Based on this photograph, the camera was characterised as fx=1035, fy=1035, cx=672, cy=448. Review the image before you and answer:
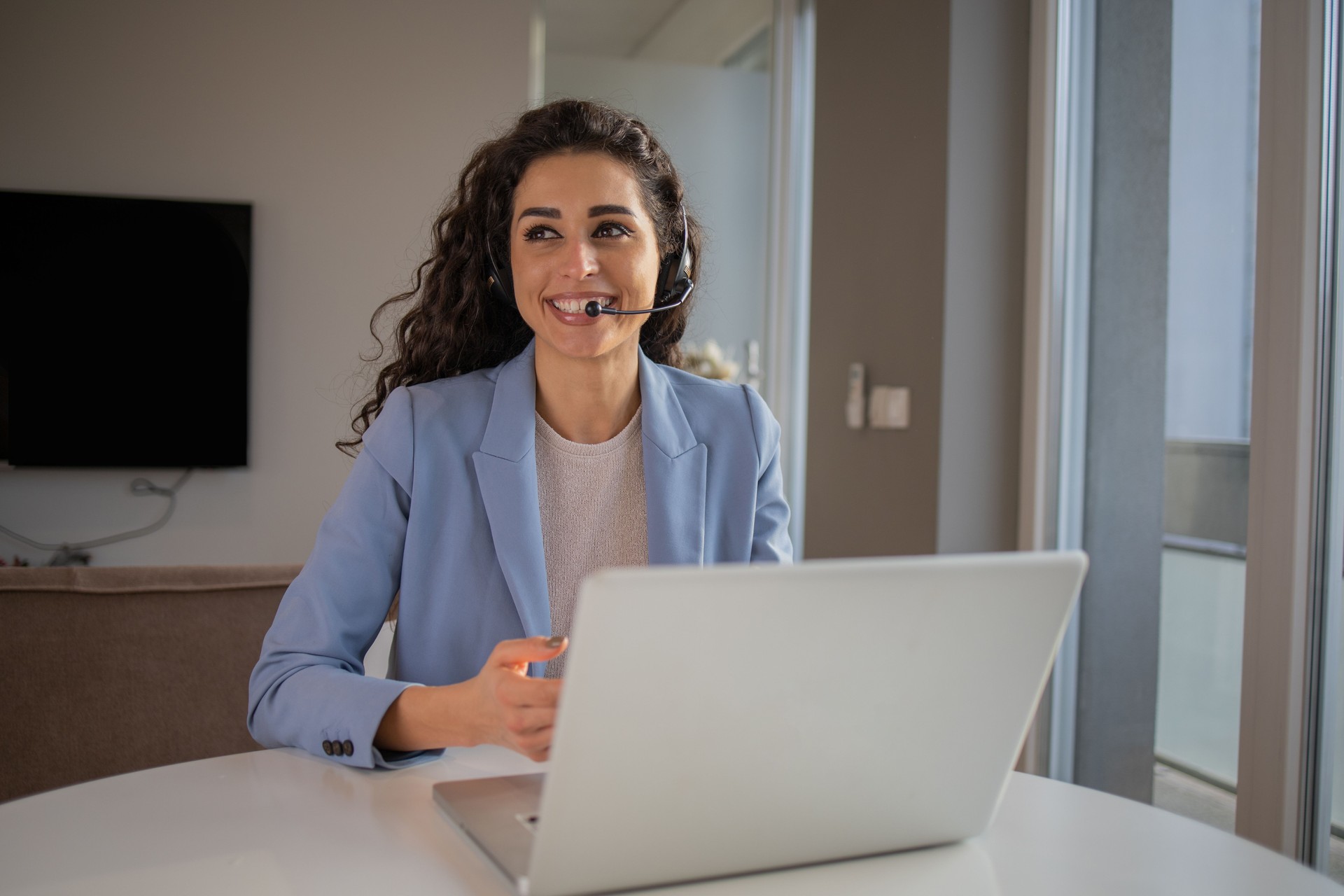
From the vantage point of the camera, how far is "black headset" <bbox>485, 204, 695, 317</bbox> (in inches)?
55.6

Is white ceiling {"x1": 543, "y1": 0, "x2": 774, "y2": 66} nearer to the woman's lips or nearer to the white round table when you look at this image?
the woman's lips

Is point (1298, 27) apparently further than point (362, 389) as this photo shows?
No

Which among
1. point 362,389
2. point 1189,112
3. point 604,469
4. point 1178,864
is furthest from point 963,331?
point 362,389

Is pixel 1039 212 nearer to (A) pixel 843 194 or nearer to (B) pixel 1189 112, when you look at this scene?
(B) pixel 1189 112

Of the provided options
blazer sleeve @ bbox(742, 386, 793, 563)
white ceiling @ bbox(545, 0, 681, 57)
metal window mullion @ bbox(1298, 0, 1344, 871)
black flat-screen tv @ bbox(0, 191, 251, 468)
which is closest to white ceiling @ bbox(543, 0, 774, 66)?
white ceiling @ bbox(545, 0, 681, 57)

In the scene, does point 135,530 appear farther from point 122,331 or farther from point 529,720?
point 529,720

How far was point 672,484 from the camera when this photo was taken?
1320 mm

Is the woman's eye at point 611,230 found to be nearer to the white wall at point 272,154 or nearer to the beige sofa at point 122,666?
the beige sofa at point 122,666

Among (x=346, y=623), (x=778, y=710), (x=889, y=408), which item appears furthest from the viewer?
(x=889, y=408)

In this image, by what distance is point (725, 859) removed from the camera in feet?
2.14

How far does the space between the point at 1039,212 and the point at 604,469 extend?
1.49 m

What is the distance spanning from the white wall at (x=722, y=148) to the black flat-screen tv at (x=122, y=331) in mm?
1389

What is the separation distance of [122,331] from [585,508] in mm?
2876

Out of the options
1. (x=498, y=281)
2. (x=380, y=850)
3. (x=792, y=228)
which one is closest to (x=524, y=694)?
(x=380, y=850)
